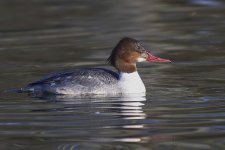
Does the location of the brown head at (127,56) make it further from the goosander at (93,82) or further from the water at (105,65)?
the water at (105,65)

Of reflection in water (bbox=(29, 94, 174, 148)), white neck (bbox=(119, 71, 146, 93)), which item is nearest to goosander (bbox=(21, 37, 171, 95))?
white neck (bbox=(119, 71, 146, 93))

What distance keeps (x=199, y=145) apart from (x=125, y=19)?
1177cm

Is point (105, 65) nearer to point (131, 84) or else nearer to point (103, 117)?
point (131, 84)

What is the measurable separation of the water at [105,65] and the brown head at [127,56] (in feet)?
1.52

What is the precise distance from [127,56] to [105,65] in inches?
92.0

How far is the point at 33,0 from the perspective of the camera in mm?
25094

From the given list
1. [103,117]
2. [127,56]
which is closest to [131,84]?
[127,56]

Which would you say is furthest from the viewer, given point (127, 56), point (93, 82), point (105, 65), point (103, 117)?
point (105, 65)

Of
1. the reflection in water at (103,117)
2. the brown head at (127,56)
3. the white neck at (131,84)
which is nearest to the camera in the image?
the reflection in water at (103,117)

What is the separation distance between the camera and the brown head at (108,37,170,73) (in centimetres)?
1425

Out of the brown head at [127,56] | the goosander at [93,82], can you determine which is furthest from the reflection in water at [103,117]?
the brown head at [127,56]

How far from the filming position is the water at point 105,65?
10.9 m

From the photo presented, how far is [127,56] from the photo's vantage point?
46.8 ft

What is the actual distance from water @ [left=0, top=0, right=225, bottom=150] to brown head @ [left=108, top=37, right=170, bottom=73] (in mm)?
463
